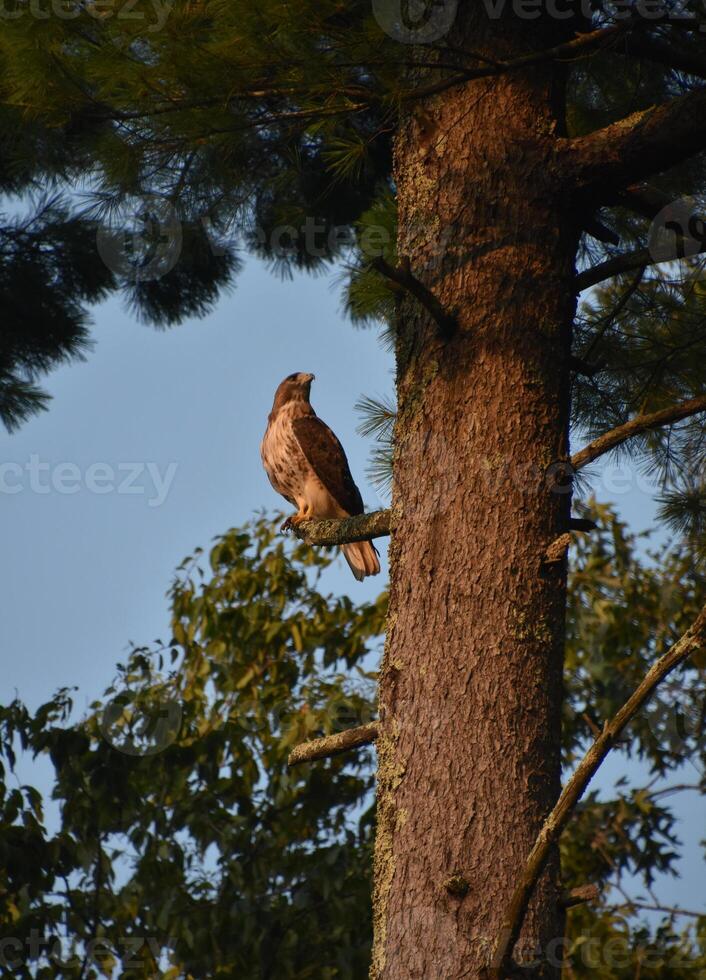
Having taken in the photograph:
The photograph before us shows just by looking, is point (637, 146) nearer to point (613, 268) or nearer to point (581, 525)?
point (613, 268)

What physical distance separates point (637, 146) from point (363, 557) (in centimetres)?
301

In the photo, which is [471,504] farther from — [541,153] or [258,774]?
[258,774]

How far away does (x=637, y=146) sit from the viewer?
2969mm

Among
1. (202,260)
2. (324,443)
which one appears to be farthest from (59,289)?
(324,443)

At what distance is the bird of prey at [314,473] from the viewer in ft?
18.6

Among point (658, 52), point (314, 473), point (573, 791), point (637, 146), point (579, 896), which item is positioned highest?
point (314, 473)

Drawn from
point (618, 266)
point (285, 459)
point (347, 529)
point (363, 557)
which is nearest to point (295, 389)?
point (285, 459)

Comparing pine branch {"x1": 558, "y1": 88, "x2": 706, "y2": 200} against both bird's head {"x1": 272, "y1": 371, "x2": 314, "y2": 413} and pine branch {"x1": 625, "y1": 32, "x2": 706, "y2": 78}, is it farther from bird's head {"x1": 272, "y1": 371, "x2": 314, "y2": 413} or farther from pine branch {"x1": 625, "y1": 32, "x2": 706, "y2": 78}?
bird's head {"x1": 272, "y1": 371, "x2": 314, "y2": 413}

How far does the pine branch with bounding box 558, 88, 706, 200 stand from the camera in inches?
115

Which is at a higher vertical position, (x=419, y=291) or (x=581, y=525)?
(x=419, y=291)

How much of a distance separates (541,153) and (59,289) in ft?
18.2

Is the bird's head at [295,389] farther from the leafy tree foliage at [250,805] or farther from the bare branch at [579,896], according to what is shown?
the bare branch at [579,896]

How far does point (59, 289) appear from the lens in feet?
26.3

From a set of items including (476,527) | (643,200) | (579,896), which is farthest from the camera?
(643,200)
